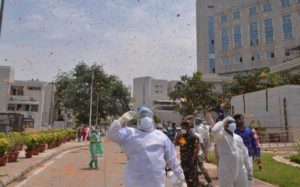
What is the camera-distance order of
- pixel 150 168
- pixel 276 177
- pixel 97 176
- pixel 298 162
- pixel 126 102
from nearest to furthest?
pixel 150 168 < pixel 276 177 < pixel 97 176 < pixel 298 162 < pixel 126 102

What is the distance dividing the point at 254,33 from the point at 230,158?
67.8 meters

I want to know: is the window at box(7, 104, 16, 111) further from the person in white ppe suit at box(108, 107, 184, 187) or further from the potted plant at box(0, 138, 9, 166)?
the person in white ppe suit at box(108, 107, 184, 187)

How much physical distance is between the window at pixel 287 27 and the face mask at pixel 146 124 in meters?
66.3

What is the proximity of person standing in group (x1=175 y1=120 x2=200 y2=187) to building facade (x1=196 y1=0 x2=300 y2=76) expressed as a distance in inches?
2354

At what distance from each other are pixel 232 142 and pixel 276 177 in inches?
203

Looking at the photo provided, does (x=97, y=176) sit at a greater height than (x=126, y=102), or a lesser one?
lesser

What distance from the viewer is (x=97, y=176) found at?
436 inches

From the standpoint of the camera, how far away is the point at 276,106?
3262 cm

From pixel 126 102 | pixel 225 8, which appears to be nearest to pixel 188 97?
pixel 126 102

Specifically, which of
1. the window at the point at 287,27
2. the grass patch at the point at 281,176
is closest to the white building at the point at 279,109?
the grass patch at the point at 281,176

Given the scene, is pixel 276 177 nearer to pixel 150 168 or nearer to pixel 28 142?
pixel 150 168

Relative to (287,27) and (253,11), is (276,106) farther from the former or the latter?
(253,11)

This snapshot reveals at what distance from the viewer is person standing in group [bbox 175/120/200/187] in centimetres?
718

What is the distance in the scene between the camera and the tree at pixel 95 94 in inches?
2046
